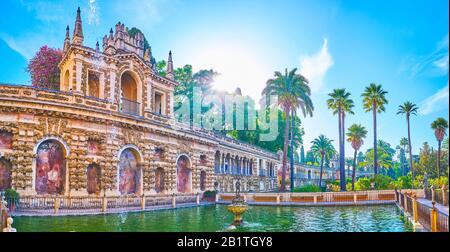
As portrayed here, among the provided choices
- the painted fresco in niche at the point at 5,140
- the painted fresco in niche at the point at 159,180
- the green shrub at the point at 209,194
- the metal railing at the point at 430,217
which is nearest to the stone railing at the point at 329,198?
the green shrub at the point at 209,194

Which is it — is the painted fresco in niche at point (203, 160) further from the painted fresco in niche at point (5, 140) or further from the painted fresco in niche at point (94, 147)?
the painted fresco in niche at point (5, 140)

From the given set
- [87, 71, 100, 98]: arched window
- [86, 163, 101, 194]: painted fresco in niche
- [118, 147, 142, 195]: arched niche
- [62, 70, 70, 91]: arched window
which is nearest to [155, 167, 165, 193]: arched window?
[118, 147, 142, 195]: arched niche

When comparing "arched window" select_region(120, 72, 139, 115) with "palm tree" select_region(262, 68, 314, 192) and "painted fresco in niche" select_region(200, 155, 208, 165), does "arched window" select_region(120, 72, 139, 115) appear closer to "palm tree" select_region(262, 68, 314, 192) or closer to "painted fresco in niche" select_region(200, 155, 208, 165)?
"painted fresco in niche" select_region(200, 155, 208, 165)

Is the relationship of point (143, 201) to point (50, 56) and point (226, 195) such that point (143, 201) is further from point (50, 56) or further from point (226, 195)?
point (50, 56)

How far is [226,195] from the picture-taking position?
1110 inches

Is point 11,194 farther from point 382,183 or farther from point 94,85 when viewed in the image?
point 382,183

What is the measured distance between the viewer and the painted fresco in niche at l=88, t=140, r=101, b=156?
812 inches

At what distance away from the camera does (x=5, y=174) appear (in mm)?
17469

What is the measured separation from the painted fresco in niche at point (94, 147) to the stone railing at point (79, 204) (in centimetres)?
316

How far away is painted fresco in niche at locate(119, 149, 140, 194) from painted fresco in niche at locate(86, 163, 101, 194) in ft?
5.48

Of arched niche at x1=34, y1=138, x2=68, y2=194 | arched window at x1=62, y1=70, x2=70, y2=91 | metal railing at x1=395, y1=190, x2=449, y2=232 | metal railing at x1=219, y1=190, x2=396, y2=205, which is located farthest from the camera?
arched window at x1=62, y1=70, x2=70, y2=91

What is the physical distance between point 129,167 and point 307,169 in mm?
52987

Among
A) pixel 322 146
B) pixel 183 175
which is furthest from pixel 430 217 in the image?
pixel 322 146

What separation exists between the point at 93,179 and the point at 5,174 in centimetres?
459
